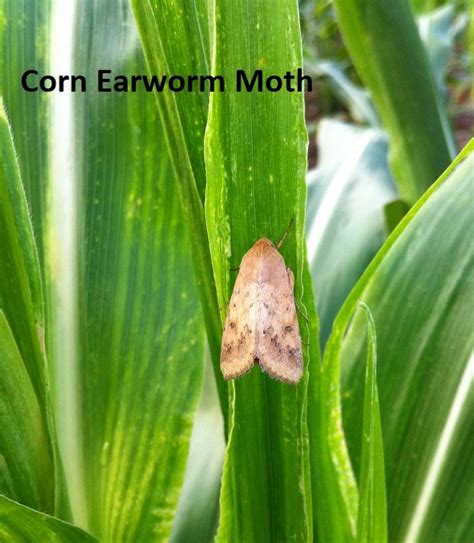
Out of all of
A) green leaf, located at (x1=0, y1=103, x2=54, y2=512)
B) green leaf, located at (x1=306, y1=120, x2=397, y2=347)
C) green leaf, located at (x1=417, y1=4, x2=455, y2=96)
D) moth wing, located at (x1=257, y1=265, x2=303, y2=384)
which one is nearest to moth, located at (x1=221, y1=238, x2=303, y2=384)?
moth wing, located at (x1=257, y1=265, x2=303, y2=384)

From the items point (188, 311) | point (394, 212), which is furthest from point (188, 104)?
point (394, 212)

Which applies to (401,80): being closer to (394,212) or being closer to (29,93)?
(394,212)

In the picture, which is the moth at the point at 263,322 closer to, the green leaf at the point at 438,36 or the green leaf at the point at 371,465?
the green leaf at the point at 371,465

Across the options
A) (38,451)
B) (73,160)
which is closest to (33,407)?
(38,451)

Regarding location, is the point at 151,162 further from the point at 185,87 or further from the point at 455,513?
the point at 455,513

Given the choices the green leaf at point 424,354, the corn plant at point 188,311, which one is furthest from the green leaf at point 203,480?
the green leaf at point 424,354

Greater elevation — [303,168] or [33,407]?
[303,168]
